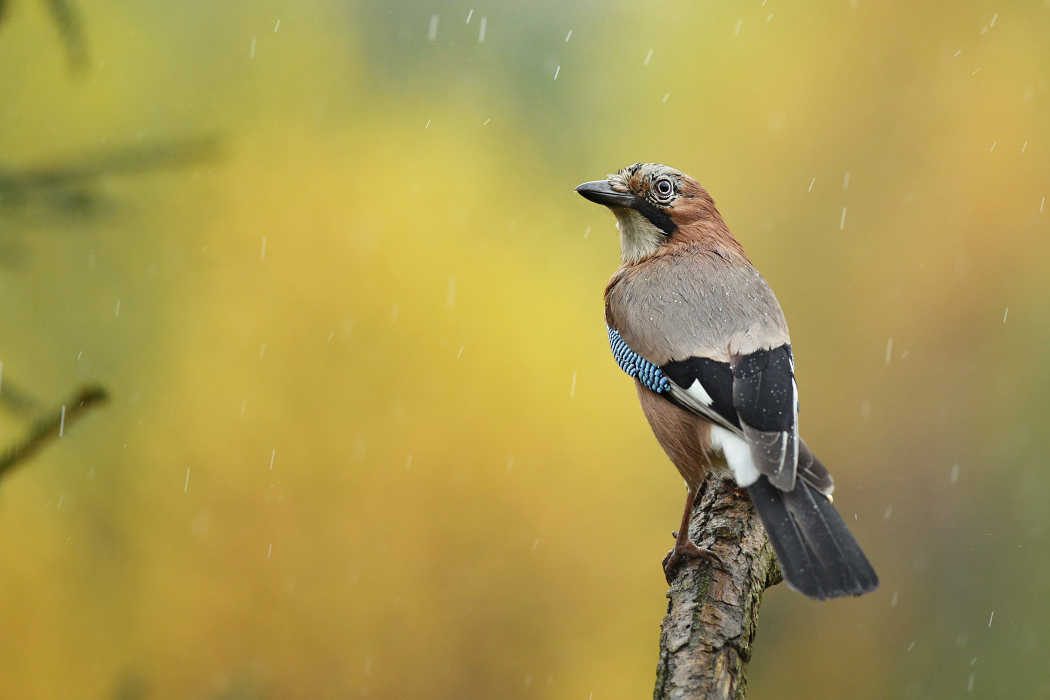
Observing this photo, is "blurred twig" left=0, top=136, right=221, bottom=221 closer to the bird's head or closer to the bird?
the bird

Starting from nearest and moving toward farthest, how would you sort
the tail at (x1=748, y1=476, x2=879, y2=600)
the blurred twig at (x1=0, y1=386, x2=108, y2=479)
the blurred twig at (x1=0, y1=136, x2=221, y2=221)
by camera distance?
the blurred twig at (x1=0, y1=386, x2=108, y2=479)
the blurred twig at (x1=0, y1=136, x2=221, y2=221)
the tail at (x1=748, y1=476, x2=879, y2=600)

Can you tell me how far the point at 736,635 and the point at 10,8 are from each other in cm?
203

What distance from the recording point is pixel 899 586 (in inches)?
277

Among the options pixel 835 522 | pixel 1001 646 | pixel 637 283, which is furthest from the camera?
pixel 1001 646

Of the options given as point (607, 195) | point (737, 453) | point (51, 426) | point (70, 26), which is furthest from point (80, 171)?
point (607, 195)

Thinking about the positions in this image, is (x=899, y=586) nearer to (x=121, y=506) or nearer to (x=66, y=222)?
(x=121, y=506)

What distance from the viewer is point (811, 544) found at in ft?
7.55

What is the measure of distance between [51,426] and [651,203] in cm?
294

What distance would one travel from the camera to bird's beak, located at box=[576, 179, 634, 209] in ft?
11.9

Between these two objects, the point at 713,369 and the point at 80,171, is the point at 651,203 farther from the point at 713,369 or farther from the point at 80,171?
the point at 80,171

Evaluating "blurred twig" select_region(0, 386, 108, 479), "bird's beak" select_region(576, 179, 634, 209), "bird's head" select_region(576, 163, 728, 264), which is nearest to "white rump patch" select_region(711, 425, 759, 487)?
"bird's head" select_region(576, 163, 728, 264)

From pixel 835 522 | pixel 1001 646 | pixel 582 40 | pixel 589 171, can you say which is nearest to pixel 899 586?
pixel 1001 646

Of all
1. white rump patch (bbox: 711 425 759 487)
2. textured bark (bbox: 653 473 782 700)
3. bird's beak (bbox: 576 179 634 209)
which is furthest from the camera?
bird's beak (bbox: 576 179 634 209)

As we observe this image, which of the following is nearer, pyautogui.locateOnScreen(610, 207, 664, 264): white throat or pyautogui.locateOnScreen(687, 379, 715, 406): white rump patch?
pyautogui.locateOnScreen(687, 379, 715, 406): white rump patch
